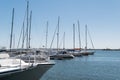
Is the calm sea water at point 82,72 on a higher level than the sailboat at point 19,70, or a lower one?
lower

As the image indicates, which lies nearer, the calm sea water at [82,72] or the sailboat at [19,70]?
the sailboat at [19,70]

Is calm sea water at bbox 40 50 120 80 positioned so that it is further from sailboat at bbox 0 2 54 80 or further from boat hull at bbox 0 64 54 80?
sailboat at bbox 0 2 54 80

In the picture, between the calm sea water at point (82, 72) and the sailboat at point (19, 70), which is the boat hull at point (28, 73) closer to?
the sailboat at point (19, 70)

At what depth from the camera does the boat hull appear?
52.4ft

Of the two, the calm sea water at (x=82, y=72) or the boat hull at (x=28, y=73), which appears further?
the calm sea water at (x=82, y=72)

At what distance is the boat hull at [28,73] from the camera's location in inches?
629

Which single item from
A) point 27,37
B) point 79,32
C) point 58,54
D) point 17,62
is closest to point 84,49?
point 79,32

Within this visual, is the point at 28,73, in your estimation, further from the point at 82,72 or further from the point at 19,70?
the point at 82,72

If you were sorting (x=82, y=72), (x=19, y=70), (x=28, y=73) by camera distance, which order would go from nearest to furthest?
(x=19, y=70) → (x=28, y=73) → (x=82, y=72)

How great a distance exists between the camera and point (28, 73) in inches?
698

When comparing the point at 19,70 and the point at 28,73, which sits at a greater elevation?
the point at 19,70

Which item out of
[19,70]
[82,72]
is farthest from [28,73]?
[82,72]

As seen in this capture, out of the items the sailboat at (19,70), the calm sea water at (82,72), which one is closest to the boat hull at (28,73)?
the sailboat at (19,70)

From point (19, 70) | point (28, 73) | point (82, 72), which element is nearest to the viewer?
point (19, 70)
